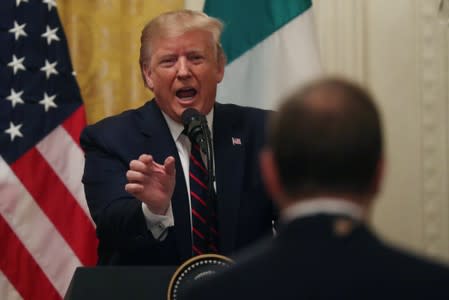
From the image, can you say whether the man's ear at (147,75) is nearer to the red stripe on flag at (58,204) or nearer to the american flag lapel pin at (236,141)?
the american flag lapel pin at (236,141)

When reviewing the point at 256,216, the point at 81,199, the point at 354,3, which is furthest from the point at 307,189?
the point at 354,3

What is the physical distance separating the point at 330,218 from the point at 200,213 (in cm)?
166

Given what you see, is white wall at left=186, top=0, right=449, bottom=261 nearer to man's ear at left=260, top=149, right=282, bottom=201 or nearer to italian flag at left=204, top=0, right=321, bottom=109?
italian flag at left=204, top=0, right=321, bottom=109

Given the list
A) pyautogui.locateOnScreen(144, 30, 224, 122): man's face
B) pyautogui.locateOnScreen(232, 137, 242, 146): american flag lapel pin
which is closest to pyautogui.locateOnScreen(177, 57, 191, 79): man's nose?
pyautogui.locateOnScreen(144, 30, 224, 122): man's face

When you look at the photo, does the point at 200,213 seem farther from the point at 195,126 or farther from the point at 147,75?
the point at 147,75

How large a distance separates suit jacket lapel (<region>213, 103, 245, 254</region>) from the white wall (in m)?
1.29

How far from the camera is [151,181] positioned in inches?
93.8

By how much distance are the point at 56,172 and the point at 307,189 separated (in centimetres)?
291

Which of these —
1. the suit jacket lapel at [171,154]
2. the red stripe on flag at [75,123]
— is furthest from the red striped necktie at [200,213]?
the red stripe on flag at [75,123]

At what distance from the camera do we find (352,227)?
3.76 ft

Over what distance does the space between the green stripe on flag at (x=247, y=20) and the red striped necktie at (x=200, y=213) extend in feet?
4.47

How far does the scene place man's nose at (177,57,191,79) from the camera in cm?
311

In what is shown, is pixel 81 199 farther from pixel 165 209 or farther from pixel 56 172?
pixel 165 209

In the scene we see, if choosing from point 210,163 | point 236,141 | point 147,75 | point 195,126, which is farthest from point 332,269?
point 147,75
